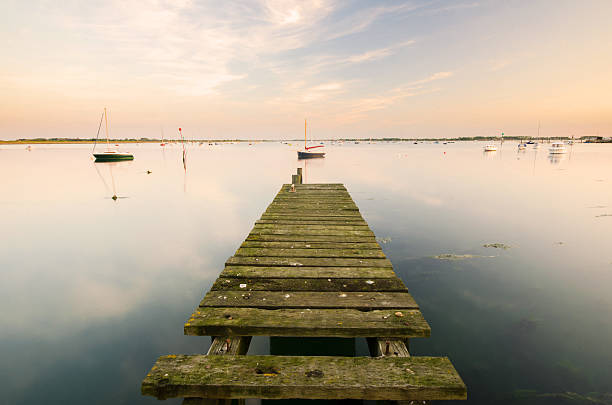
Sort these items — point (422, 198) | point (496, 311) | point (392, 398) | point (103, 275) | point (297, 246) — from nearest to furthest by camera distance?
point (392, 398), point (297, 246), point (496, 311), point (103, 275), point (422, 198)

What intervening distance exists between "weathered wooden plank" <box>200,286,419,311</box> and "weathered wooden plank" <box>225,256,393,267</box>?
114 cm

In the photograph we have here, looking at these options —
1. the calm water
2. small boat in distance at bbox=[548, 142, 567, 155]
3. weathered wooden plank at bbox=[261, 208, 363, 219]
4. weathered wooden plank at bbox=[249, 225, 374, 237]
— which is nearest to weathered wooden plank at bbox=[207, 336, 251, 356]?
the calm water

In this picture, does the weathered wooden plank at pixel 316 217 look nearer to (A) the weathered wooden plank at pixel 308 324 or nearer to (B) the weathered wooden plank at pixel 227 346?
(A) the weathered wooden plank at pixel 308 324

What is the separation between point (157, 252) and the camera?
11.6m

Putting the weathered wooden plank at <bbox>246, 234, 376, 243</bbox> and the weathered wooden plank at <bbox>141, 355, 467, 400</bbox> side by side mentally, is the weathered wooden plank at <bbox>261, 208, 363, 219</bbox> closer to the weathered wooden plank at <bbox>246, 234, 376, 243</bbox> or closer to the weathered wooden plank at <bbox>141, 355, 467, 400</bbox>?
the weathered wooden plank at <bbox>246, 234, 376, 243</bbox>

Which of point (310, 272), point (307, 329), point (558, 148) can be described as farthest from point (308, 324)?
point (558, 148)

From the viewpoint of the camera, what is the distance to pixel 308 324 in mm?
3355

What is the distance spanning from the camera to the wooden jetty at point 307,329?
2488 millimetres

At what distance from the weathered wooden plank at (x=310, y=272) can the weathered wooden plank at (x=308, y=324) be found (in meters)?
1.17

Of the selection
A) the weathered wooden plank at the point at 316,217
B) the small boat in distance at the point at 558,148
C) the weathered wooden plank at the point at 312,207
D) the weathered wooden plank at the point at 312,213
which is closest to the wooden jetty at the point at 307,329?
the weathered wooden plank at the point at 316,217

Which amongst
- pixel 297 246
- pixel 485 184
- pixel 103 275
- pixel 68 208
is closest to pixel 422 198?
pixel 485 184

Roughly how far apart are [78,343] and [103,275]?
3636 mm

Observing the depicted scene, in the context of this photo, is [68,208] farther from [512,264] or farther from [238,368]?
[512,264]

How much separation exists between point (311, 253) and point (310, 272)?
1073 millimetres
